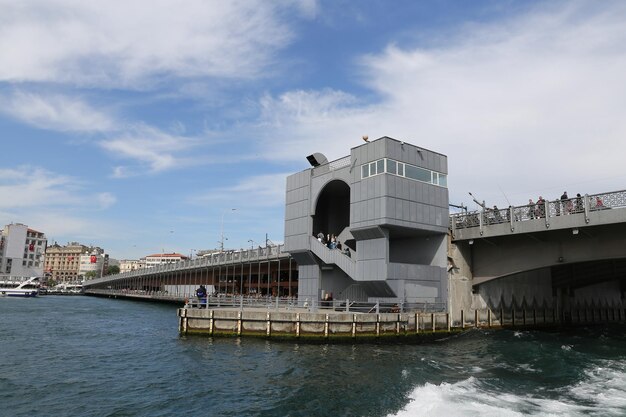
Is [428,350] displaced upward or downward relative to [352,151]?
downward

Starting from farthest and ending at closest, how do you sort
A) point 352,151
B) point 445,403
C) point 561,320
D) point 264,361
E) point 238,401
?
point 561,320, point 352,151, point 264,361, point 238,401, point 445,403

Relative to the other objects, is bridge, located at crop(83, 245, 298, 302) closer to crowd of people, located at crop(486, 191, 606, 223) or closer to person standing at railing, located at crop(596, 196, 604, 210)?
crowd of people, located at crop(486, 191, 606, 223)

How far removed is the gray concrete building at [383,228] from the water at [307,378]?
21.2 feet

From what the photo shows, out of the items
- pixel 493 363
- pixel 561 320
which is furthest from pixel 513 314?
pixel 493 363

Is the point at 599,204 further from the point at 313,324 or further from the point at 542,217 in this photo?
the point at 313,324

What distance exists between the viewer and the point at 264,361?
25703 millimetres

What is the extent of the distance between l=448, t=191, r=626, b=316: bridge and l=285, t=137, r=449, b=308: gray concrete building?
2.35 metres

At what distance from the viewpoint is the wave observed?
52.3 ft

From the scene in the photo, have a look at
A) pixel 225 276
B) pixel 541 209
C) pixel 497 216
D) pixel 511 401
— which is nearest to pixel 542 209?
pixel 541 209

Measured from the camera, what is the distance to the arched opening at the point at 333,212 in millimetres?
49812

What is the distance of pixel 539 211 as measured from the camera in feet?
113

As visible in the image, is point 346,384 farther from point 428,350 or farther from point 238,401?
point 428,350

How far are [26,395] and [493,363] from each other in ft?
73.9

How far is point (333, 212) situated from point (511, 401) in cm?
3385
